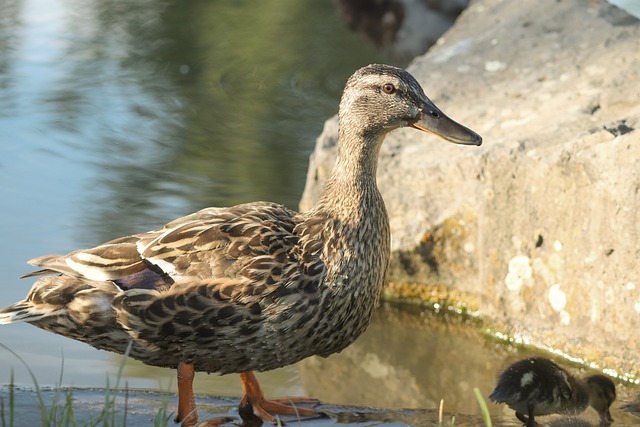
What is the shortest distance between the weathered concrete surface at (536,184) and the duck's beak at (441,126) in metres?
1.03

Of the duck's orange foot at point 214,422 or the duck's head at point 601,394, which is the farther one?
the duck's head at point 601,394

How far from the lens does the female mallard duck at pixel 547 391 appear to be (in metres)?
5.36

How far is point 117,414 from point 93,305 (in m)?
0.47

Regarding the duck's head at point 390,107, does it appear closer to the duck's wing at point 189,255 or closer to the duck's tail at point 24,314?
the duck's wing at point 189,255

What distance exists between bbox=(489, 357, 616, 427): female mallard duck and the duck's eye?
1.34 metres

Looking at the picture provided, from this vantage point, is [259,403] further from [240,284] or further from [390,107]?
[390,107]

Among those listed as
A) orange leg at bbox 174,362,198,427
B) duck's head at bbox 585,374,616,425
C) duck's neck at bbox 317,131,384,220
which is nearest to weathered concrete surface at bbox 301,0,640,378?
duck's head at bbox 585,374,616,425

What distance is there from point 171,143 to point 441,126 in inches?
163

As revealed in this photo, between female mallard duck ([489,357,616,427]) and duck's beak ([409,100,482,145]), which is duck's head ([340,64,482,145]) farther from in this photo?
female mallard duck ([489,357,616,427])

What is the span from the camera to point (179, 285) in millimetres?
5051

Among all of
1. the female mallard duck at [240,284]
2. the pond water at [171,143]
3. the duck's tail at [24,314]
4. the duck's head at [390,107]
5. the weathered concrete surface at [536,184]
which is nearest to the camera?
the female mallard duck at [240,284]

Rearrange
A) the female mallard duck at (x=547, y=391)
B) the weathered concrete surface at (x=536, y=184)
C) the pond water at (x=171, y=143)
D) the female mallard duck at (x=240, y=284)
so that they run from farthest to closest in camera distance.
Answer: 1. the pond water at (x=171, y=143)
2. the weathered concrete surface at (x=536, y=184)
3. the female mallard duck at (x=547, y=391)
4. the female mallard duck at (x=240, y=284)

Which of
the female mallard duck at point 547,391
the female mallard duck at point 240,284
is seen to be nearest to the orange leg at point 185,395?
the female mallard duck at point 240,284

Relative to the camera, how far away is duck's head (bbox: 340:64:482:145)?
17.9ft
